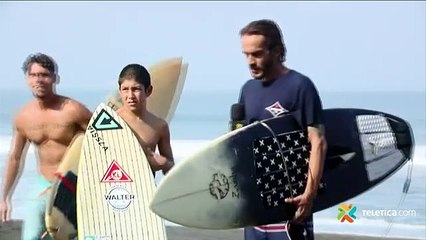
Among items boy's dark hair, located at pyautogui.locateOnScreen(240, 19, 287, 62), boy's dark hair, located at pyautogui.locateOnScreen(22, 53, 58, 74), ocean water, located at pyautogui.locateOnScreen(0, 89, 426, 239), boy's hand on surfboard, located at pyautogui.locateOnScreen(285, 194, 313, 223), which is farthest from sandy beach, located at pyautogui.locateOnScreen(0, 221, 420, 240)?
boy's dark hair, located at pyautogui.locateOnScreen(240, 19, 287, 62)

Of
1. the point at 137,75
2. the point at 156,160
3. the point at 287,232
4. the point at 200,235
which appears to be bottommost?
the point at 200,235

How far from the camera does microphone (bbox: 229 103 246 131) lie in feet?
9.32

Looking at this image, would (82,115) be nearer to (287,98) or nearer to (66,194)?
(66,194)

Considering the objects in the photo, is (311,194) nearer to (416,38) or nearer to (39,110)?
(39,110)

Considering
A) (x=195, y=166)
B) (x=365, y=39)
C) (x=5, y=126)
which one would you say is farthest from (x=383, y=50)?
(x=5, y=126)

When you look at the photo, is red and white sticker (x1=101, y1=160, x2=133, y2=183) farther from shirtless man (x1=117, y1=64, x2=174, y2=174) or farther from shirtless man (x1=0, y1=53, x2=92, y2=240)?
shirtless man (x1=0, y1=53, x2=92, y2=240)

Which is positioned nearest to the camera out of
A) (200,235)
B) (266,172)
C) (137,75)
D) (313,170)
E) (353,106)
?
(313,170)

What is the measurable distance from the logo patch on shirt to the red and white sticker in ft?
2.42

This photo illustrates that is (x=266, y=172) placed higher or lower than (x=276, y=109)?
lower

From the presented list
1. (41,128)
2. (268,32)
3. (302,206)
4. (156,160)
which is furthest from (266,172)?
(41,128)

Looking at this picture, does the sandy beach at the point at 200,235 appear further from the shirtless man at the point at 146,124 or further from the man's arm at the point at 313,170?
the man's arm at the point at 313,170

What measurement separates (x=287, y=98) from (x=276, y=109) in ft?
0.17

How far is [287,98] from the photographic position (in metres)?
2.70

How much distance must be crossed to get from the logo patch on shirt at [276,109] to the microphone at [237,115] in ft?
0.43
